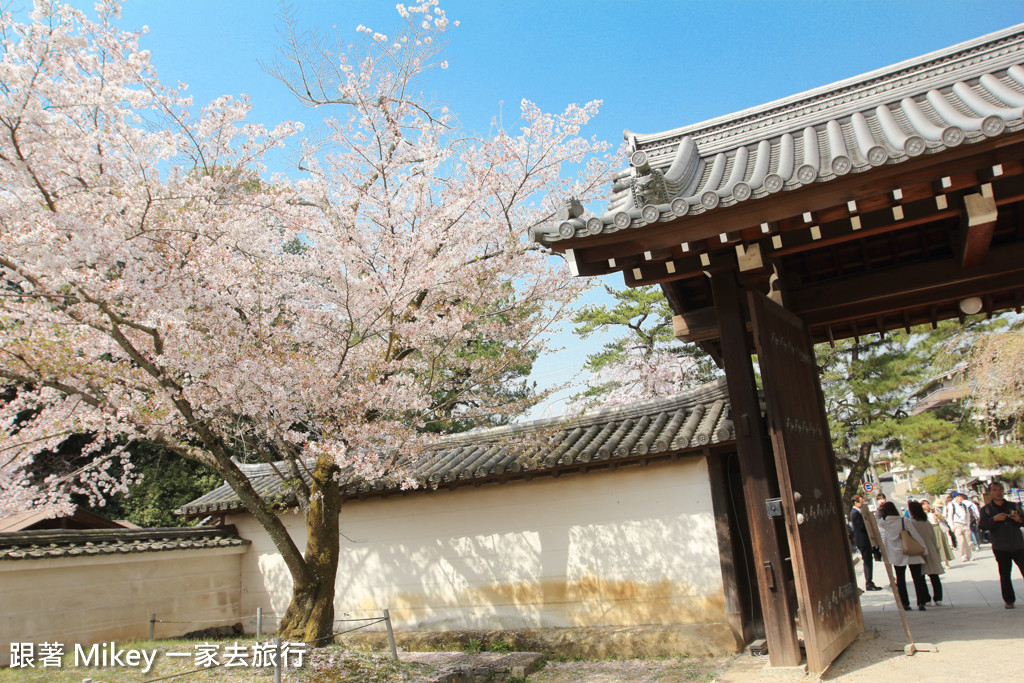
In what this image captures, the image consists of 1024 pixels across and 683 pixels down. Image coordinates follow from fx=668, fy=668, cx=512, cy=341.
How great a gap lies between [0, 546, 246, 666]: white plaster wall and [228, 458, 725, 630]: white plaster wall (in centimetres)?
168

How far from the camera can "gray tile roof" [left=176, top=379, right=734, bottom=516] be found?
8281 mm

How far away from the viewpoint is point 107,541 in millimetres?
9711

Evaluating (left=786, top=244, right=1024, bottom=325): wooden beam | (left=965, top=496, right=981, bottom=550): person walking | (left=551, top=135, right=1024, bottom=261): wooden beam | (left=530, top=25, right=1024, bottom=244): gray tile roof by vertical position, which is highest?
(left=530, top=25, right=1024, bottom=244): gray tile roof

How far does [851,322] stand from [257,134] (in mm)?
6611

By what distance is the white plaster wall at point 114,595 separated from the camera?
8.37m

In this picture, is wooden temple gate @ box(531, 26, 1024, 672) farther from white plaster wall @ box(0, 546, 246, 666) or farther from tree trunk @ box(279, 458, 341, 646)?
white plaster wall @ box(0, 546, 246, 666)

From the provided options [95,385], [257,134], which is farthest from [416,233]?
[95,385]

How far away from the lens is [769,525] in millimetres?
4793

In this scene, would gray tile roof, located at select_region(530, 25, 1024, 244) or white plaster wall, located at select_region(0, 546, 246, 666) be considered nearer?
gray tile roof, located at select_region(530, 25, 1024, 244)

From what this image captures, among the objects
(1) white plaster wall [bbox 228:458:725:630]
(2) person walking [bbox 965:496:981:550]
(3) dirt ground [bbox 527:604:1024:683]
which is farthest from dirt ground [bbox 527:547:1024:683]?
(2) person walking [bbox 965:496:981:550]

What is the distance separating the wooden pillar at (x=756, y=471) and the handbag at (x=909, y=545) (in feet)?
12.2

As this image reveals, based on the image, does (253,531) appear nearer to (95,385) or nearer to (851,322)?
(95,385)

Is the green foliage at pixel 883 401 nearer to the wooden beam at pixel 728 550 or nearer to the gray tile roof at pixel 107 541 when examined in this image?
the wooden beam at pixel 728 550

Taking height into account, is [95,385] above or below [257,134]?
below
